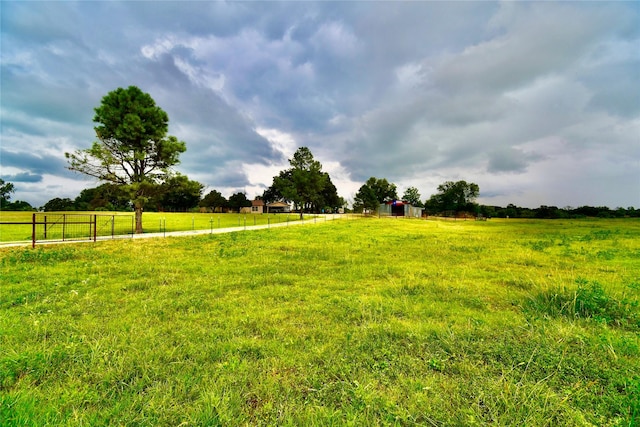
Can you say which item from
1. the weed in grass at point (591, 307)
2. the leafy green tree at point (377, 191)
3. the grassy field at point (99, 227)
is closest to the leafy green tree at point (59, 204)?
the grassy field at point (99, 227)

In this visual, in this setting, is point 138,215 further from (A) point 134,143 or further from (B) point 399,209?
(B) point 399,209

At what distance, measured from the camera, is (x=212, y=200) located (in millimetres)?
108250

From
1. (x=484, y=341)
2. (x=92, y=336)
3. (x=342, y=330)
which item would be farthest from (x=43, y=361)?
(x=484, y=341)

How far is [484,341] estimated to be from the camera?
14.5 feet

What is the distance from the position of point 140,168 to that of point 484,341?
26206 mm

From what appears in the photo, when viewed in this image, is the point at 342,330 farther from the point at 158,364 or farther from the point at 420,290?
the point at 420,290

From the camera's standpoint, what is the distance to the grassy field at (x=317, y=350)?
2902 millimetres

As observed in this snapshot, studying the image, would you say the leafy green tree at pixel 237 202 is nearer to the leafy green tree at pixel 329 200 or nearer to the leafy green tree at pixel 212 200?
the leafy green tree at pixel 212 200

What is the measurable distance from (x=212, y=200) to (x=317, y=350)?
113414 mm

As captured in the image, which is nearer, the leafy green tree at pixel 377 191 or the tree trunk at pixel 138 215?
the tree trunk at pixel 138 215

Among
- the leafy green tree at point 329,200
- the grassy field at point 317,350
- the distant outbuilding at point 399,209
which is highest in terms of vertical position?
the leafy green tree at point 329,200

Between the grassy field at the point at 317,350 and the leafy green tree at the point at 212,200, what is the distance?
105496mm

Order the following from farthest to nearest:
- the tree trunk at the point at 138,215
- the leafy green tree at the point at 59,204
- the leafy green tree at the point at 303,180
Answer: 1. the leafy green tree at the point at 59,204
2. the leafy green tree at the point at 303,180
3. the tree trunk at the point at 138,215

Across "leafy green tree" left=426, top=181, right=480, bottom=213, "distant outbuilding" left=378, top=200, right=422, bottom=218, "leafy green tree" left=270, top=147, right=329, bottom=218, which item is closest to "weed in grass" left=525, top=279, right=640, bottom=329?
"leafy green tree" left=270, top=147, right=329, bottom=218
